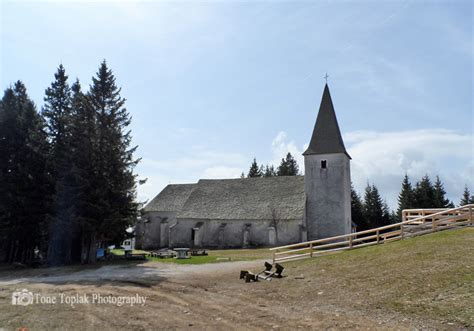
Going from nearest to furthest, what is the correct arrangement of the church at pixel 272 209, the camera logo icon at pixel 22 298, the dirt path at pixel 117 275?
the camera logo icon at pixel 22 298 → the dirt path at pixel 117 275 → the church at pixel 272 209

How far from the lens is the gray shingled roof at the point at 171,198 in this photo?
153 feet

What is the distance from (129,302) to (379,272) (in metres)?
8.93

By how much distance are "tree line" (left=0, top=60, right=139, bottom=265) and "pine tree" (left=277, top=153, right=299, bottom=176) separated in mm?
52555

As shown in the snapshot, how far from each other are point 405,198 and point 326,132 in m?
24.9

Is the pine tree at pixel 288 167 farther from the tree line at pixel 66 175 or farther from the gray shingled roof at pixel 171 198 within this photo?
the tree line at pixel 66 175

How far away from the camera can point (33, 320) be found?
9969mm

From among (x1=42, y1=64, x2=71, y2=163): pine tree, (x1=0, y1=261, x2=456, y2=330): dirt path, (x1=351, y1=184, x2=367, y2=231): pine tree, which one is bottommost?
(x1=0, y1=261, x2=456, y2=330): dirt path

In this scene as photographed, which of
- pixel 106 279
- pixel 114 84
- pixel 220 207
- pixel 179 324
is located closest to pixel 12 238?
pixel 114 84

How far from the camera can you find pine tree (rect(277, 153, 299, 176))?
3071 inches

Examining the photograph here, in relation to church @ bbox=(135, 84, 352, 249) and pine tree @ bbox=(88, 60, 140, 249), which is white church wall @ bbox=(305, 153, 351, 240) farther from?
pine tree @ bbox=(88, 60, 140, 249)

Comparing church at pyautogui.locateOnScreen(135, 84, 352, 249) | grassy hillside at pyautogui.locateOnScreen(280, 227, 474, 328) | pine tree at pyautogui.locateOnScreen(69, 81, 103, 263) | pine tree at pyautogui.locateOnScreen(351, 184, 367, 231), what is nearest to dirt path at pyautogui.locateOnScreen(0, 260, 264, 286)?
grassy hillside at pyautogui.locateOnScreen(280, 227, 474, 328)

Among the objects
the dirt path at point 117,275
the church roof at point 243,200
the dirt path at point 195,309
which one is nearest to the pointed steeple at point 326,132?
the church roof at point 243,200

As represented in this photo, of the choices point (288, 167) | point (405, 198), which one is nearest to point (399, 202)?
point (405, 198)

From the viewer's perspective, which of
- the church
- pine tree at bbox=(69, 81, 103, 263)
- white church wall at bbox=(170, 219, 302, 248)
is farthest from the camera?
white church wall at bbox=(170, 219, 302, 248)
